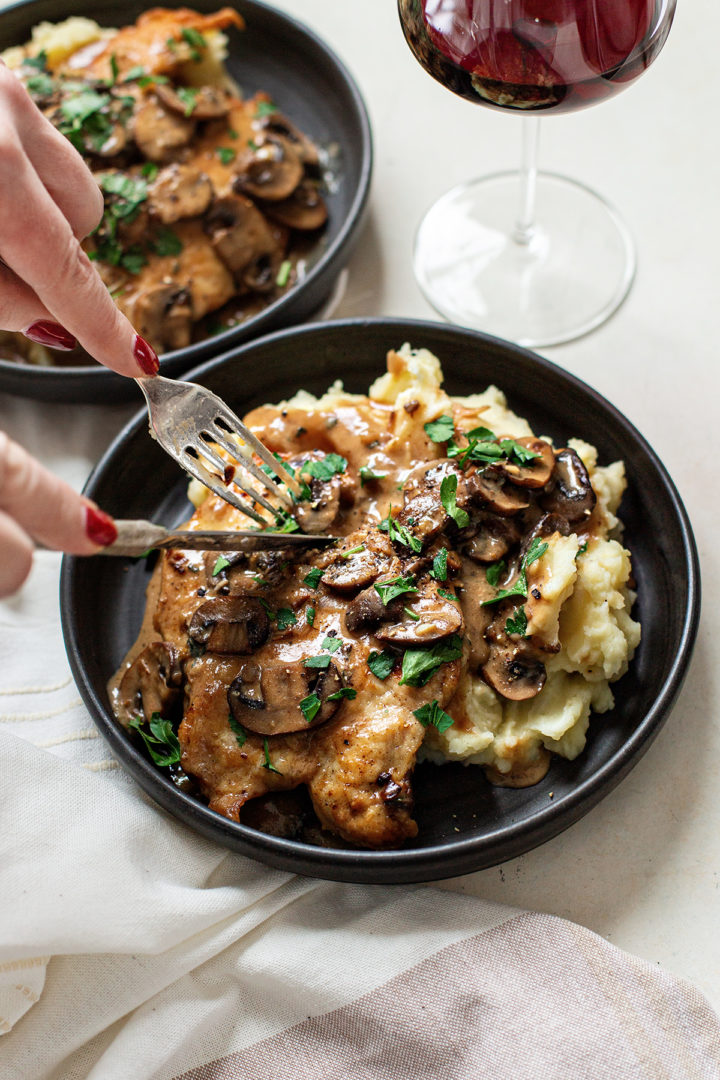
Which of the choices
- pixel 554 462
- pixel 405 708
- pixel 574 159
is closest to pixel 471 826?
pixel 405 708

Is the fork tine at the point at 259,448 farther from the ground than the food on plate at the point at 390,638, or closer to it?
farther from the ground

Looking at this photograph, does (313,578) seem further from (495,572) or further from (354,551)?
(495,572)

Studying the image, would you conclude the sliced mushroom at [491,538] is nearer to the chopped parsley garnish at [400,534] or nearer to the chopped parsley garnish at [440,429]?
the chopped parsley garnish at [400,534]

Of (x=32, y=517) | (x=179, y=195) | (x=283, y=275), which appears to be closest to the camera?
(x=32, y=517)

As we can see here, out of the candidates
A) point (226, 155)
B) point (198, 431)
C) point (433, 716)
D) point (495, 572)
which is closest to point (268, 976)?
point (433, 716)

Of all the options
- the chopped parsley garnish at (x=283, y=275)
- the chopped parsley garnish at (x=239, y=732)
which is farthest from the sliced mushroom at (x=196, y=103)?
the chopped parsley garnish at (x=239, y=732)

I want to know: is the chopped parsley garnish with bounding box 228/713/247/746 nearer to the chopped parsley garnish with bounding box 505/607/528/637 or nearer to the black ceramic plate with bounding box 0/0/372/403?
the chopped parsley garnish with bounding box 505/607/528/637

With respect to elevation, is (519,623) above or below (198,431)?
below
